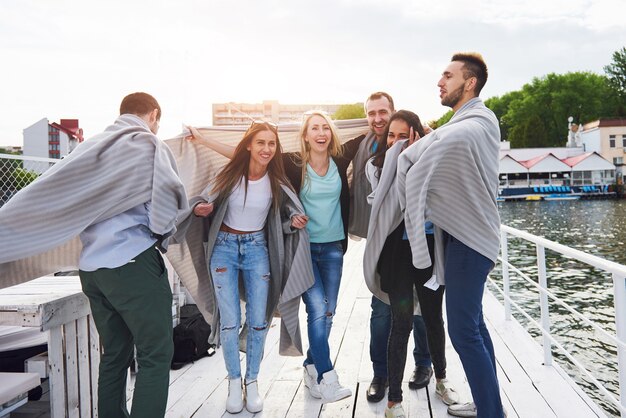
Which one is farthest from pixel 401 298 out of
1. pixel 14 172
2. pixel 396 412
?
pixel 14 172

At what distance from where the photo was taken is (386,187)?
9.29 ft

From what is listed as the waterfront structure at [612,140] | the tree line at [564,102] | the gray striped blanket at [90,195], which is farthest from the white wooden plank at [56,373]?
the tree line at [564,102]

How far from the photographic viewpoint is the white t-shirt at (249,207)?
10.0 feet

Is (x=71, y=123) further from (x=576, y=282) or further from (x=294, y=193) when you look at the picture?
(x=294, y=193)

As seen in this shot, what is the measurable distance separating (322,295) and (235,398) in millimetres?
794

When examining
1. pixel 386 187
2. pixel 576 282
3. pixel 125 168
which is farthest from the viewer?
pixel 576 282

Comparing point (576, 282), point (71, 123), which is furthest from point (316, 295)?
point (71, 123)

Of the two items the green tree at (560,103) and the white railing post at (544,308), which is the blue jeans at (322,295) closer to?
the white railing post at (544,308)

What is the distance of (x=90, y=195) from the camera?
6.83ft

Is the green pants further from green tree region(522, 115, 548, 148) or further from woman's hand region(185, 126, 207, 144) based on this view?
green tree region(522, 115, 548, 148)

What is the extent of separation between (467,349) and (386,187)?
3.13 ft

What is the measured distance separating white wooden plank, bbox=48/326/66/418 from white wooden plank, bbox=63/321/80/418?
0.09 ft

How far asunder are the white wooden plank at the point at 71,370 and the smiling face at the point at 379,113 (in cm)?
215

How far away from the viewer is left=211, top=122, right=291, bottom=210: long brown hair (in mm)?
3078
